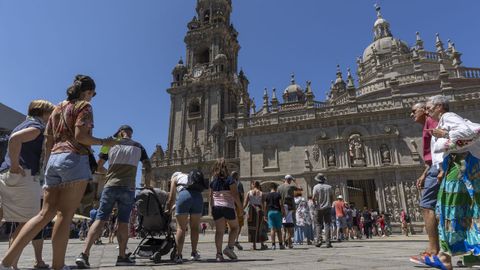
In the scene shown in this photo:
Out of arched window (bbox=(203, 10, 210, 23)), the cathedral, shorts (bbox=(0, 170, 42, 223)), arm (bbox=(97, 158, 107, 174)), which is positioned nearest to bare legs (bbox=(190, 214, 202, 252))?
arm (bbox=(97, 158, 107, 174))

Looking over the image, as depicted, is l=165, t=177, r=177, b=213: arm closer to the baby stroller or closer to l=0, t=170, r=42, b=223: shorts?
the baby stroller

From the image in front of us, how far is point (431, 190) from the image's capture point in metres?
4.33

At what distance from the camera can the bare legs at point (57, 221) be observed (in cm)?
322

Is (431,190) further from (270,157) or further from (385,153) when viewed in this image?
(270,157)

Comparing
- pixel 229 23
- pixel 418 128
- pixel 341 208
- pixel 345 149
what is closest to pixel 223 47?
pixel 229 23

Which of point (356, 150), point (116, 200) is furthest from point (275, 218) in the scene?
point (356, 150)

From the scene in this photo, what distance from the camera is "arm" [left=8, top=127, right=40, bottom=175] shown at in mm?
3912

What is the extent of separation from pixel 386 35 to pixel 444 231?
149 feet

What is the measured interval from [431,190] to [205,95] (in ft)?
118

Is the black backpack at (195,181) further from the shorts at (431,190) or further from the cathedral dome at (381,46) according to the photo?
the cathedral dome at (381,46)

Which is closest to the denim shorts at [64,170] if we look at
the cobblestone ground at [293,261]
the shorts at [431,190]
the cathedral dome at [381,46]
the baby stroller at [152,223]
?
the cobblestone ground at [293,261]

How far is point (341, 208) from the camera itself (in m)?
13.6

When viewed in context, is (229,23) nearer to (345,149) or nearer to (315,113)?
(315,113)

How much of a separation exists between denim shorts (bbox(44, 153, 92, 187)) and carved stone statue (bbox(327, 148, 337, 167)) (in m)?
23.4
